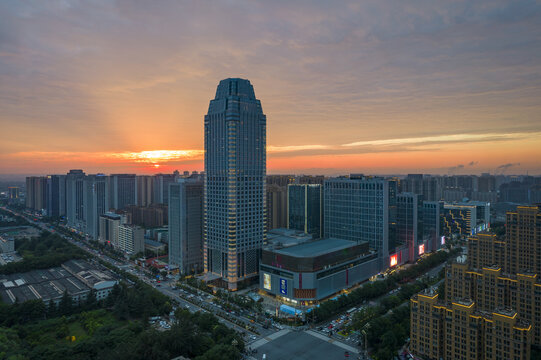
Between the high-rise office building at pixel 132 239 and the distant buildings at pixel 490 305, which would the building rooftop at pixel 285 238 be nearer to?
the distant buildings at pixel 490 305

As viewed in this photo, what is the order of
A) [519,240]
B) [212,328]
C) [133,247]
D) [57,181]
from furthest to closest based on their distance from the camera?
[57,181] < [133,247] < [519,240] < [212,328]

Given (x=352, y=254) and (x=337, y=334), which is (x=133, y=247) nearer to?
(x=352, y=254)

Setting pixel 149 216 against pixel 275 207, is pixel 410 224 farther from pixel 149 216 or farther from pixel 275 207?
pixel 149 216

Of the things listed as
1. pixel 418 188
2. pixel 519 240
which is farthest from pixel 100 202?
pixel 418 188

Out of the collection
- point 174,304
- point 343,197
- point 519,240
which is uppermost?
point 343,197

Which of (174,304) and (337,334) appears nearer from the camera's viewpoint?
(337,334)

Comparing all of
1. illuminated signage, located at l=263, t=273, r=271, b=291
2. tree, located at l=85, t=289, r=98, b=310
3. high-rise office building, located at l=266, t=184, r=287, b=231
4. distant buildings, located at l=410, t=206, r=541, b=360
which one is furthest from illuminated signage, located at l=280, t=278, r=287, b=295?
high-rise office building, located at l=266, t=184, r=287, b=231

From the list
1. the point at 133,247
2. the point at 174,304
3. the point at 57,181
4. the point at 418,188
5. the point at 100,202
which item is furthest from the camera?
the point at 57,181

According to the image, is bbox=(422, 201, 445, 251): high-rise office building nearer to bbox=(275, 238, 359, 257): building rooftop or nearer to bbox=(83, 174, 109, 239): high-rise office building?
bbox=(275, 238, 359, 257): building rooftop
